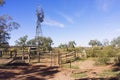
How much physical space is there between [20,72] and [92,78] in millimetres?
7124

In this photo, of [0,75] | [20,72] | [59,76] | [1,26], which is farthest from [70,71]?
[1,26]

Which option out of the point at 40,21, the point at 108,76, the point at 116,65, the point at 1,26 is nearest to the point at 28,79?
the point at 108,76

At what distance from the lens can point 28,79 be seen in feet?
54.6

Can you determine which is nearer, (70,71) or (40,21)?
(70,71)

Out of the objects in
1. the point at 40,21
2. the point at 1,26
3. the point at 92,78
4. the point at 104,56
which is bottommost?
the point at 92,78

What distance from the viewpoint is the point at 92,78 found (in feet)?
53.7

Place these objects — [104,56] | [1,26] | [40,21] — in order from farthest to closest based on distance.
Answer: [40,21] → [1,26] → [104,56]

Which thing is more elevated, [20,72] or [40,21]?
[40,21]

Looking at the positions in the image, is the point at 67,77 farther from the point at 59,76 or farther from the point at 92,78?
the point at 92,78

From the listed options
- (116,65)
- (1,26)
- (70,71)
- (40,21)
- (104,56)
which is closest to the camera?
(70,71)

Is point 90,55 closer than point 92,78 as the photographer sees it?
No

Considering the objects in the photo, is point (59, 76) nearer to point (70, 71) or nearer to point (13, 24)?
point (70, 71)

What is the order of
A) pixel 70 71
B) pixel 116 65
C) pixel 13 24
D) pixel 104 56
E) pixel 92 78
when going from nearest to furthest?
pixel 92 78, pixel 70 71, pixel 116 65, pixel 104 56, pixel 13 24

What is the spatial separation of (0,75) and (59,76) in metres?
5.06
